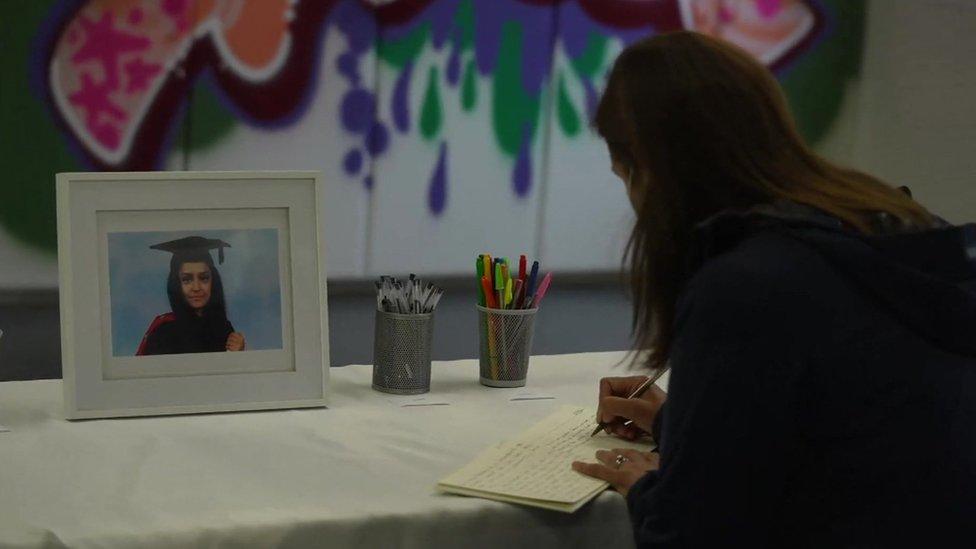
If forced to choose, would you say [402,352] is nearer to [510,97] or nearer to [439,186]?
[439,186]

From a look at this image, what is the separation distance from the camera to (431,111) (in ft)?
9.64

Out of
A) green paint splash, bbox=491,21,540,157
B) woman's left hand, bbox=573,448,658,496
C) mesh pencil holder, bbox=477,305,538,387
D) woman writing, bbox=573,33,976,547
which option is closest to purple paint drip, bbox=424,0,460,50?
green paint splash, bbox=491,21,540,157

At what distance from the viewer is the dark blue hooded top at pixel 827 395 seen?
95cm

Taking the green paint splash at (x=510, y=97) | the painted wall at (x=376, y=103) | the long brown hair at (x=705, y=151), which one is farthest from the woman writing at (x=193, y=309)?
the green paint splash at (x=510, y=97)

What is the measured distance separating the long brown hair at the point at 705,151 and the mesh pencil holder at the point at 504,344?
469 millimetres

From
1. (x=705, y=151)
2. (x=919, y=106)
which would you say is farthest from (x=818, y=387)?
(x=919, y=106)

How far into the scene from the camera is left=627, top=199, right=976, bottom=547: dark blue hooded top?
3.10 ft

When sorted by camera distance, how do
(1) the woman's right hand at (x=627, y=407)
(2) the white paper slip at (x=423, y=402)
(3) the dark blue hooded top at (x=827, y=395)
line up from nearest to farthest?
(3) the dark blue hooded top at (x=827, y=395) → (1) the woman's right hand at (x=627, y=407) → (2) the white paper slip at (x=423, y=402)

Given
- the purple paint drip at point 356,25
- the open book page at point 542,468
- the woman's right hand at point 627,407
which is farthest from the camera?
the purple paint drip at point 356,25

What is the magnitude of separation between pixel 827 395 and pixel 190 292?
80 centimetres

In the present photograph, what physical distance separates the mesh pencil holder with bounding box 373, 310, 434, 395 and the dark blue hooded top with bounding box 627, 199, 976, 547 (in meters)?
0.58

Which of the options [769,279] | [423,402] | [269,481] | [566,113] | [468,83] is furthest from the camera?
[566,113]

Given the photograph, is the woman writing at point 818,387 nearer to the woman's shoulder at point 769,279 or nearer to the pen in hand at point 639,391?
the woman's shoulder at point 769,279

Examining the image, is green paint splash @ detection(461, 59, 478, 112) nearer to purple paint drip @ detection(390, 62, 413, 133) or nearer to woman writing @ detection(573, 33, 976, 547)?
purple paint drip @ detection(390, 62, 413, 133)
